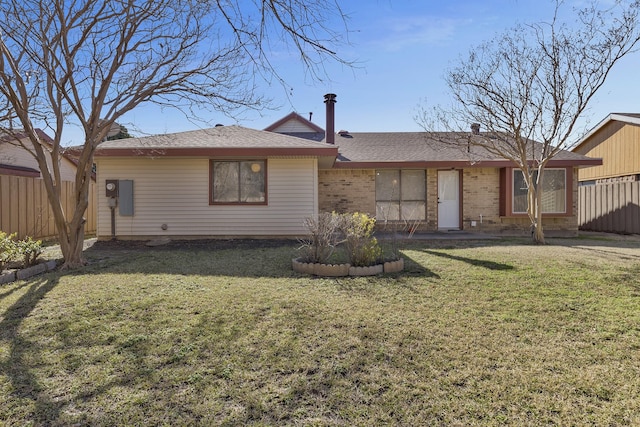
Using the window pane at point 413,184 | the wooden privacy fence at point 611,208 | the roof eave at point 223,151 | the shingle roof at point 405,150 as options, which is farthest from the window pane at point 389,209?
the wooden privacy fence at point 611,208

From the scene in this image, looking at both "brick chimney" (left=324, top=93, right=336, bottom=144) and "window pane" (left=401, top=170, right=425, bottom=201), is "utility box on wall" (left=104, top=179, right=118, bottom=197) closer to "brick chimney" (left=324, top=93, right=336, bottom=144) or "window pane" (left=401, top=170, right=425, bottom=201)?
"brick chimney" (left=324, top=93, right=336, bottom=144)

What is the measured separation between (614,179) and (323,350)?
17.5 metres

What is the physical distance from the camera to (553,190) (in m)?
11.6

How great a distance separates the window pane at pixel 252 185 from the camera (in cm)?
967

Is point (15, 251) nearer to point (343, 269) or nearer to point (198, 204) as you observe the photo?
point (198, 204)

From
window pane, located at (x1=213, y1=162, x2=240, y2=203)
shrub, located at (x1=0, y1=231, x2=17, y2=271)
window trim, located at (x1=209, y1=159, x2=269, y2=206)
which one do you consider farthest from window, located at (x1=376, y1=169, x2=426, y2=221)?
shrub, located at (x1=0, y1=231, x2=17, y2=271)

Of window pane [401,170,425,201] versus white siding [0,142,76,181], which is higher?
white siding [0,142,76,181]

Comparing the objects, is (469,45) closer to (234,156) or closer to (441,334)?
(234,156)

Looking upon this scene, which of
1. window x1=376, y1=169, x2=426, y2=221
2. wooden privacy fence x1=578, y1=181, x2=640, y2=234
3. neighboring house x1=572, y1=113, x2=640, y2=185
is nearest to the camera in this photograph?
wooden privacy fence x1=578, y1=181, x2=640, y2=234

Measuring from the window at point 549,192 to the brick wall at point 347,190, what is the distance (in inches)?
176

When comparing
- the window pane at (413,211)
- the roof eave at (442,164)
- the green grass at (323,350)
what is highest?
the roof eave at (442,164)

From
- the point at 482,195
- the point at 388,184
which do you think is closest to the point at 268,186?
the point at 388,184

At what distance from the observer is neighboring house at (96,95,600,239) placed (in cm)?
938

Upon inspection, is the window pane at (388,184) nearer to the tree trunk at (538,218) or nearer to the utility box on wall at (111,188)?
the tree trunk at (538,218)
